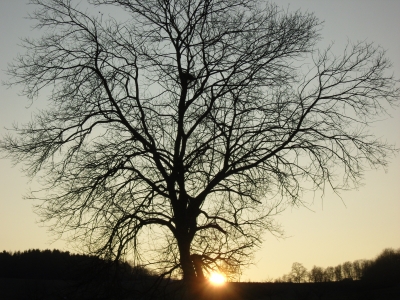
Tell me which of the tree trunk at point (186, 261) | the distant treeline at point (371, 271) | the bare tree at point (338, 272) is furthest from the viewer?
the bare tree at point (338, 272)

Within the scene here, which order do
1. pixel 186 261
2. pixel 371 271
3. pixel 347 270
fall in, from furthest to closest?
pixel 347 270 < pixel 371 271 < pixel 186 261

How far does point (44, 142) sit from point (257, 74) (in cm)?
480

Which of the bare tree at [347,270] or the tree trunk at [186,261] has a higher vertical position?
the bare tree at [347,270]

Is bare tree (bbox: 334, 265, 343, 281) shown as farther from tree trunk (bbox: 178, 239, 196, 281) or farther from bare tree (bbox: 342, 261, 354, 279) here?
tree trunk (bbox: 178, 239, 196, 281)

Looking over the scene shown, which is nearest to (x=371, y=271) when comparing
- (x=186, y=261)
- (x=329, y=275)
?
(x=329, y=275)

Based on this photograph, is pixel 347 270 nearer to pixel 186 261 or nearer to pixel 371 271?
pixel 371 271

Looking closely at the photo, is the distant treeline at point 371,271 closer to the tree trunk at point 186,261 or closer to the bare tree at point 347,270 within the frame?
the bare tree at point 347,270

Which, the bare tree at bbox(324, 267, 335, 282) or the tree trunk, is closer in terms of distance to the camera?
the tree trunk

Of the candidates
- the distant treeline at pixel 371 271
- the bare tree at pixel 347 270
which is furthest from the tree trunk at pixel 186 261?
the bare tree at pixel 347 270

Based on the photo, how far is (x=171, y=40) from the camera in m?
11.9

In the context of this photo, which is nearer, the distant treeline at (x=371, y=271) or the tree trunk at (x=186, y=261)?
the tree trunk at (x=186, y=261)

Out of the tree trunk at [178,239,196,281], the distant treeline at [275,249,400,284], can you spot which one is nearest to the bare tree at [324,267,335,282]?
the distant treeline at [275,249,400,284]

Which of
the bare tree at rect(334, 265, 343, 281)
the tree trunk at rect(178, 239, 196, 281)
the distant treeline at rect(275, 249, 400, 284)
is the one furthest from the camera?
the bare tree at rect(334, 265, 343, 281)

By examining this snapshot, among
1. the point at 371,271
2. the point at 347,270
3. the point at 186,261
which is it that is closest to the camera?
the point at 186,261
